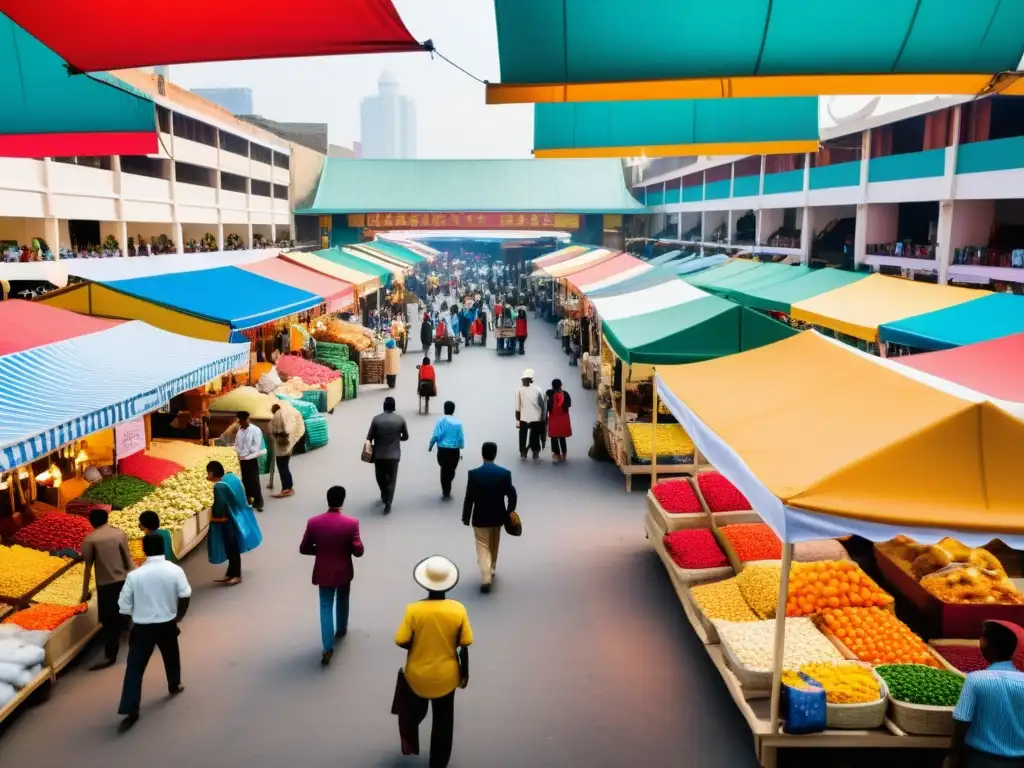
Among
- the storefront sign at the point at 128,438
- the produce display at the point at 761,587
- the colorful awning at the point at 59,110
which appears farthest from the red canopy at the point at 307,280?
the produce display at the point at 761,587

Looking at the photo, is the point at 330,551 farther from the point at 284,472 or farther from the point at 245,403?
the point at 245,403

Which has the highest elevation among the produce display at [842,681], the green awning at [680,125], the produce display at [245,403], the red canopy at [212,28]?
the green awning at [680,125]

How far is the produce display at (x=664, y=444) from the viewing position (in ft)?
36.3

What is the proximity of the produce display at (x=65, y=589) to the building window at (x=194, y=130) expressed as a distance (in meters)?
26.4

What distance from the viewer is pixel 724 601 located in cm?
660

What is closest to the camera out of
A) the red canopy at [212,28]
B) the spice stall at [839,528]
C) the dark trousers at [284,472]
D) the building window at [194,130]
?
the red canopy at [212,28]

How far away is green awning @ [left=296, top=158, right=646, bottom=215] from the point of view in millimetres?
44219

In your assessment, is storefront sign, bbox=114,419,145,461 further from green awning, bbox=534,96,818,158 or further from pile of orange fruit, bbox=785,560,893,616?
green awning, bbox=534,96,818,158

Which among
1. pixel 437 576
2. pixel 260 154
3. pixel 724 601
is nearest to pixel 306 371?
pixel 724 601

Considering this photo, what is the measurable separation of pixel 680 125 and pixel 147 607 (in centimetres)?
1153

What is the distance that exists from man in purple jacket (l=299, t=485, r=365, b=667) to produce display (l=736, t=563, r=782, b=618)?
2.93 meters

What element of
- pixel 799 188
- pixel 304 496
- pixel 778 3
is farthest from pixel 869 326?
pixel 799 188

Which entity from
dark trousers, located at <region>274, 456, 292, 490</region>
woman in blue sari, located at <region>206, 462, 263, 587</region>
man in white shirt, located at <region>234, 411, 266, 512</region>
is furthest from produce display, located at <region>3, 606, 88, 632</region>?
dark trousers, located at <region>274, 456, 292, 490</region>

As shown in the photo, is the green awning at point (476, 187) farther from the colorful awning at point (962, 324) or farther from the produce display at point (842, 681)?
the produce display at point (842, 681)
